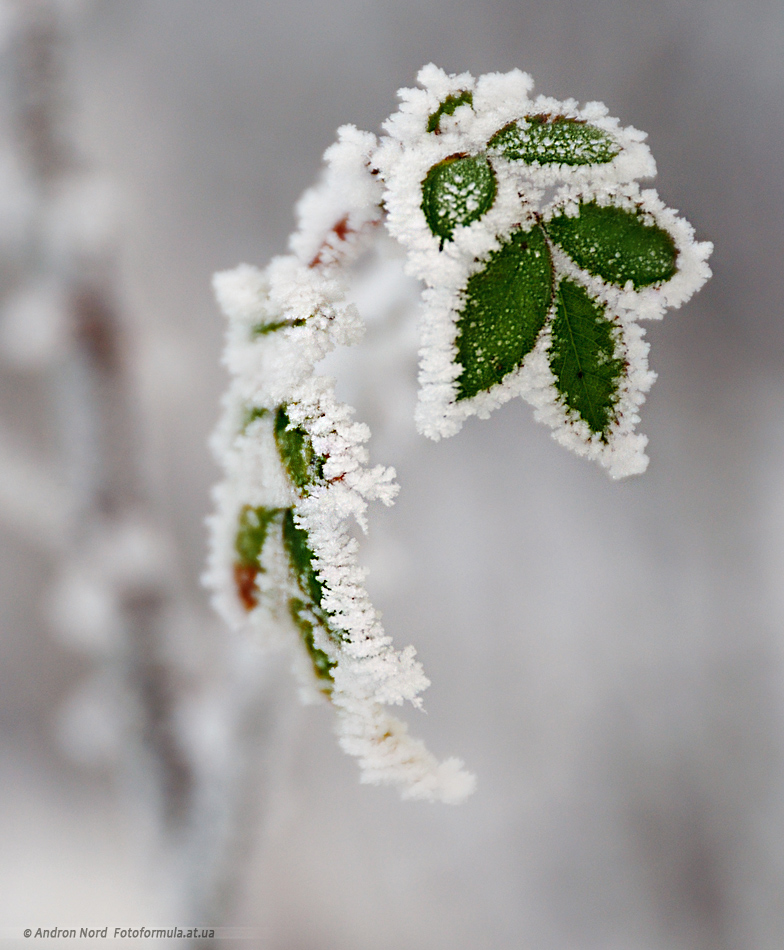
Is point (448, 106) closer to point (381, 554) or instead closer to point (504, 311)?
point (504, 311)

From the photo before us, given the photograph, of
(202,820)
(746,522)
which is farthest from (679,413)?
(202,820)

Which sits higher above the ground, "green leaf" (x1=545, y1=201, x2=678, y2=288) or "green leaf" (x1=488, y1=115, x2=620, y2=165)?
"green leaf" (x1=488, y1=115, x2=620, y2=165)

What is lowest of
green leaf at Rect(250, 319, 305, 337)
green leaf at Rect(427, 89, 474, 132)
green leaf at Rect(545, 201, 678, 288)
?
green leaf at Rect(545, 201, 678, 288)

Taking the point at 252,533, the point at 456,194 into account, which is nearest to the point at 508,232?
the point at 456,194

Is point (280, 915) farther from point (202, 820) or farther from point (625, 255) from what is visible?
point (625, 255)

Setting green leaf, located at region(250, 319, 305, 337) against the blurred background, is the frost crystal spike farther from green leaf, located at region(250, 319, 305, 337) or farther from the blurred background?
the blurred background

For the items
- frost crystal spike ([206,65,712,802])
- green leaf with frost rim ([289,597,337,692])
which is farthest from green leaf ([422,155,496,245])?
green leaf with frost rim ([289,597,337,692])
